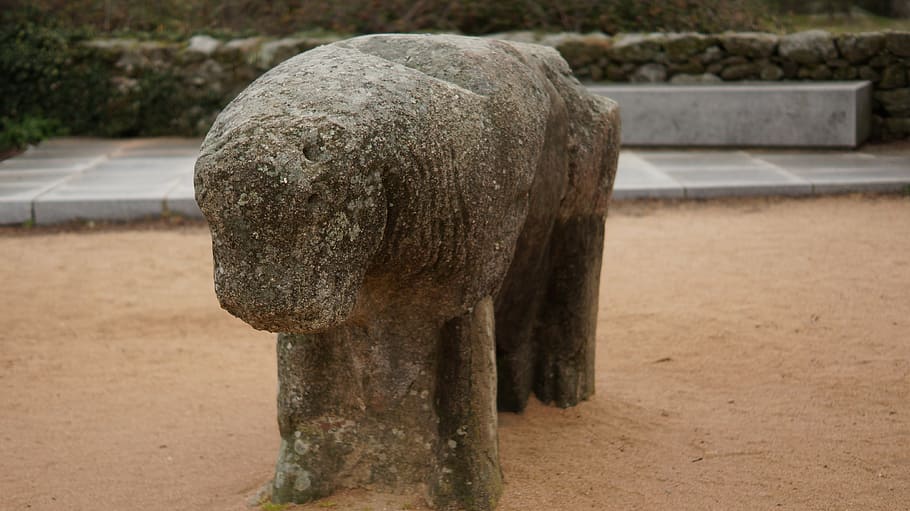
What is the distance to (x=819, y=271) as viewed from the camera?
6.32 m

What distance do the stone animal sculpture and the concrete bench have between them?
21.5ft

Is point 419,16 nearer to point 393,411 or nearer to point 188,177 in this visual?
point 188,177

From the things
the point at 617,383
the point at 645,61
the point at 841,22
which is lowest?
the point at 617,383

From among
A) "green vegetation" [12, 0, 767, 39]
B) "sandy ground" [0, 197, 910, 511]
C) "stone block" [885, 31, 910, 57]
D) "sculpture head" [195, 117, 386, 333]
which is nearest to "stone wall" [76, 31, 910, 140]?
"stone block" [885, 31, 910, 57]

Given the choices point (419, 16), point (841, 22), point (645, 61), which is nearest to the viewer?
point (645, 61)

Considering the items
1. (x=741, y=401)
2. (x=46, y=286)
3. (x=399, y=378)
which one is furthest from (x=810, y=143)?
(x=399, y=378)

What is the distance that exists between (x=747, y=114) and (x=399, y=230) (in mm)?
8051

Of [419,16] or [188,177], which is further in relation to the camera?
[419,16]

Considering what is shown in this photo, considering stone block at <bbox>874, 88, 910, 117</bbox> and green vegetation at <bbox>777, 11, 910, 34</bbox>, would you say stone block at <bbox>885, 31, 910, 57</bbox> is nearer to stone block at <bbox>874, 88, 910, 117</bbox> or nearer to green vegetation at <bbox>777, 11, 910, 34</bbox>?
stone block at <bbox>874, 88, 910, 117</bbox>

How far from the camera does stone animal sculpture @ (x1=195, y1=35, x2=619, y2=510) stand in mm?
2439

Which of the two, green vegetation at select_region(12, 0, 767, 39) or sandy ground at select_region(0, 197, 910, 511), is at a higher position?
green vegetation at select_region(12, 0, 767, 39)

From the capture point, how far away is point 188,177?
9.16 metres

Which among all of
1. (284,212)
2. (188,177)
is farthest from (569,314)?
(188,177)

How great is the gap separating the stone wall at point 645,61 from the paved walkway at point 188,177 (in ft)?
2.59
